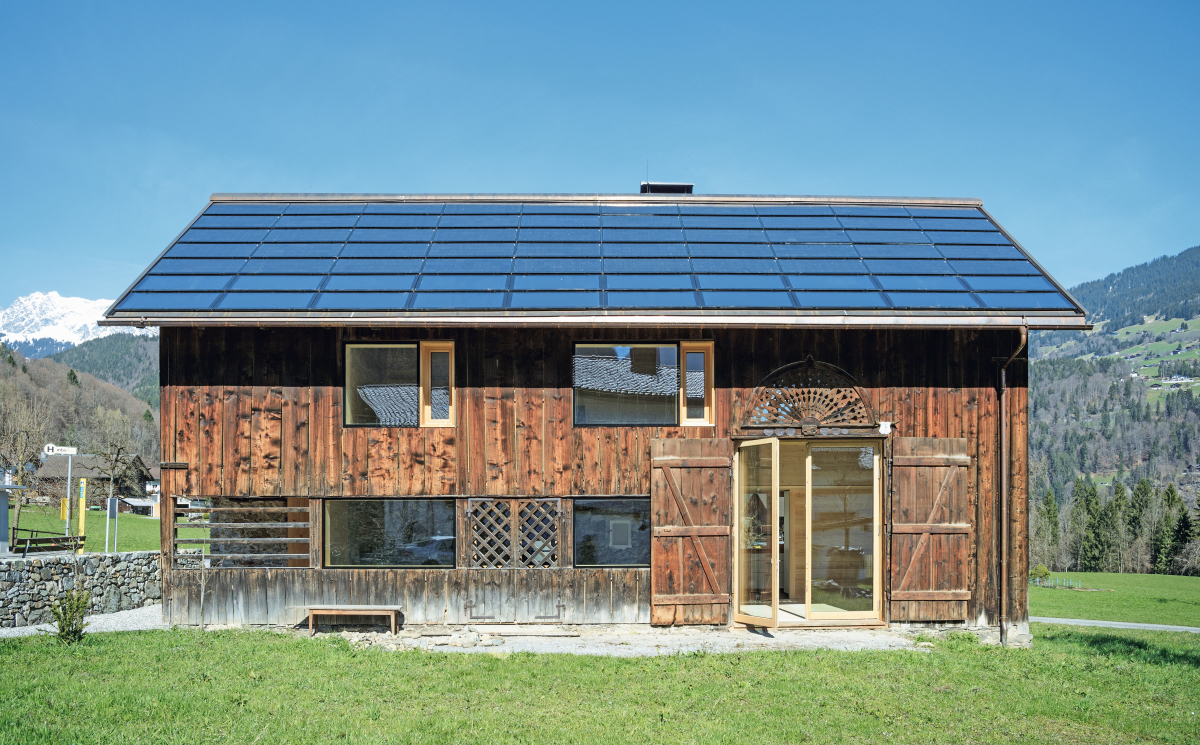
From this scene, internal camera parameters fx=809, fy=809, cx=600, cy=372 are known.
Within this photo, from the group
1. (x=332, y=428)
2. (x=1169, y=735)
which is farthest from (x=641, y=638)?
(x=1169, y=735)

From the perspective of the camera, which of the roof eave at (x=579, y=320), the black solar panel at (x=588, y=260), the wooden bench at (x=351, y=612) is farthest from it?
the black solar panel at (x=588, y=260)

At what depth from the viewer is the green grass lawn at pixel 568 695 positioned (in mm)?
6773

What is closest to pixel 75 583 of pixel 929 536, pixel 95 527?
pixel 929 536

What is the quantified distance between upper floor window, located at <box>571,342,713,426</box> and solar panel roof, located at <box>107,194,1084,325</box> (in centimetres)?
87

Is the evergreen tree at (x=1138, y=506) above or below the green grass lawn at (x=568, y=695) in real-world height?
below

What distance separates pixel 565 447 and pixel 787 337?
3.49 meters

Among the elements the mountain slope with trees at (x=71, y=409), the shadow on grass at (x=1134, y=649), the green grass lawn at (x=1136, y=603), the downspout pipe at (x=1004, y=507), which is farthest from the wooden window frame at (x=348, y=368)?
the mountain slope with trees at (x=71, y=409)

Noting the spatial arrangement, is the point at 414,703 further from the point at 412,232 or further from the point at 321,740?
the point at 412,232

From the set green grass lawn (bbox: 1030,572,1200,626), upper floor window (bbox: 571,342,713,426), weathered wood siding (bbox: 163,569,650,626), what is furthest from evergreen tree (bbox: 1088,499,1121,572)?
weathered wood siding (bbox: 163,569,650,626)

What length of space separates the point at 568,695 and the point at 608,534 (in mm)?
3531

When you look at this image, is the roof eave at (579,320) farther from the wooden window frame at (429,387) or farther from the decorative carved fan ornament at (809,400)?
the decorative carved fan ornament at (809,400)

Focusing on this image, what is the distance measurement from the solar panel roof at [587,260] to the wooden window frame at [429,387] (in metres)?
0.75

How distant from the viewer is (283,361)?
11.4 m

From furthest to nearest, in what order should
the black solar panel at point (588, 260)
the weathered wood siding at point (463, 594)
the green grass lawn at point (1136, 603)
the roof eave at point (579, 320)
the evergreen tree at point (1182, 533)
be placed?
1. the evergreen tree at point (1182, 533)
2. the green grass lawn at point (1136, 603)
3. the weathered wood siding at point (463, 594)
4. the black solar panel at point (588, 260)
5. the roof eave at point (579, 320)
